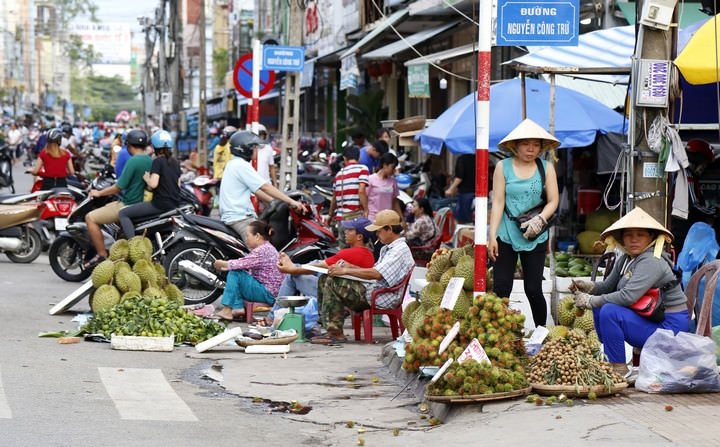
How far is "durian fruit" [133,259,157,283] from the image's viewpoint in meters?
12.0

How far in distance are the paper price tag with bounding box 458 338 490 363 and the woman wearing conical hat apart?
0.98 metres

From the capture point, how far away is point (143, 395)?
28.0 feet

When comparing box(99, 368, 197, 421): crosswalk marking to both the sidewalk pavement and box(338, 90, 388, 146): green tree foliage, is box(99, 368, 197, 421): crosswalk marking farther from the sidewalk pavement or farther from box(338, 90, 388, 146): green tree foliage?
box(338, 90, 388, 146): green tree foliage

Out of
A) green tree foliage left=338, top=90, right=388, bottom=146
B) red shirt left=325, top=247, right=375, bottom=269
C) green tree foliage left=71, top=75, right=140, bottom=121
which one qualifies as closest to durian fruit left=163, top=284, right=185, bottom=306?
red shirt left=325, top=247, right=375, bottom=269

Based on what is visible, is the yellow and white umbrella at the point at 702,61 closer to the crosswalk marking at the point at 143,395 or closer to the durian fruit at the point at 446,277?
the durian fruit at the point at 446,277

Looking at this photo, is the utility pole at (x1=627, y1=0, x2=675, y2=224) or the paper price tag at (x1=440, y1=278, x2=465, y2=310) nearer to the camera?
the paper price tag at (x1=440, y1=278, x2=465, y2=310)

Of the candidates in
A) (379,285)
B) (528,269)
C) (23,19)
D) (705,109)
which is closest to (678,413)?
(528,269)

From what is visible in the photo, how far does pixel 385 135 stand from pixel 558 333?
1190 cm

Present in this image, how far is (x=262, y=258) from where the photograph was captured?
40.3ft

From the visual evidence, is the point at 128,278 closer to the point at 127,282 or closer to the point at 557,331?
the point at 127,282

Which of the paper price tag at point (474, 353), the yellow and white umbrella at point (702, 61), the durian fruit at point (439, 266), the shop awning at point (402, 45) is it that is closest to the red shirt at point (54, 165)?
the shop awning at point (402, 45)

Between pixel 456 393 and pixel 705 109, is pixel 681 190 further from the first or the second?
pixel 456 393

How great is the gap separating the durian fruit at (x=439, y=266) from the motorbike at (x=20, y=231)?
27.9ft

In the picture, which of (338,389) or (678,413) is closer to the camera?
(678,413)
